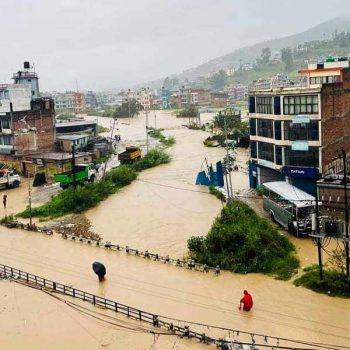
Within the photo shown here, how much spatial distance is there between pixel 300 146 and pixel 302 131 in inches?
27.1

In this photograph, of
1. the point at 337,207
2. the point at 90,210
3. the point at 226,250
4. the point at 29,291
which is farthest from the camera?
the point at 90,210

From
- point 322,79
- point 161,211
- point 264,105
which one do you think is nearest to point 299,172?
point 264,105

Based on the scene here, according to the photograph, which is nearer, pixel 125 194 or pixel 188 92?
pixel 125 194

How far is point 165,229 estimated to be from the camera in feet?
73.9

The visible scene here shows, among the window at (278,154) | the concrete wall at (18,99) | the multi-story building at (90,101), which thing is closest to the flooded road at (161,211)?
the window at (278,154)

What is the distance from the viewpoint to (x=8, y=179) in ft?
106

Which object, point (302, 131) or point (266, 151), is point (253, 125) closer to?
point (266, 151)

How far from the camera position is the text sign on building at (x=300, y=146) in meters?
23.6

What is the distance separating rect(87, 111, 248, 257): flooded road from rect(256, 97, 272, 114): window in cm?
518

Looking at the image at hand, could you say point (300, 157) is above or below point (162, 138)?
above

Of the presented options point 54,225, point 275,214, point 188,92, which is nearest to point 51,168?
point 54,225

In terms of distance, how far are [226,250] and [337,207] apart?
5917mm

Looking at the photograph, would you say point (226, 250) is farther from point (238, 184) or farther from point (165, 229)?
point (238, 184)

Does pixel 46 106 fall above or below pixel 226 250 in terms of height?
above
